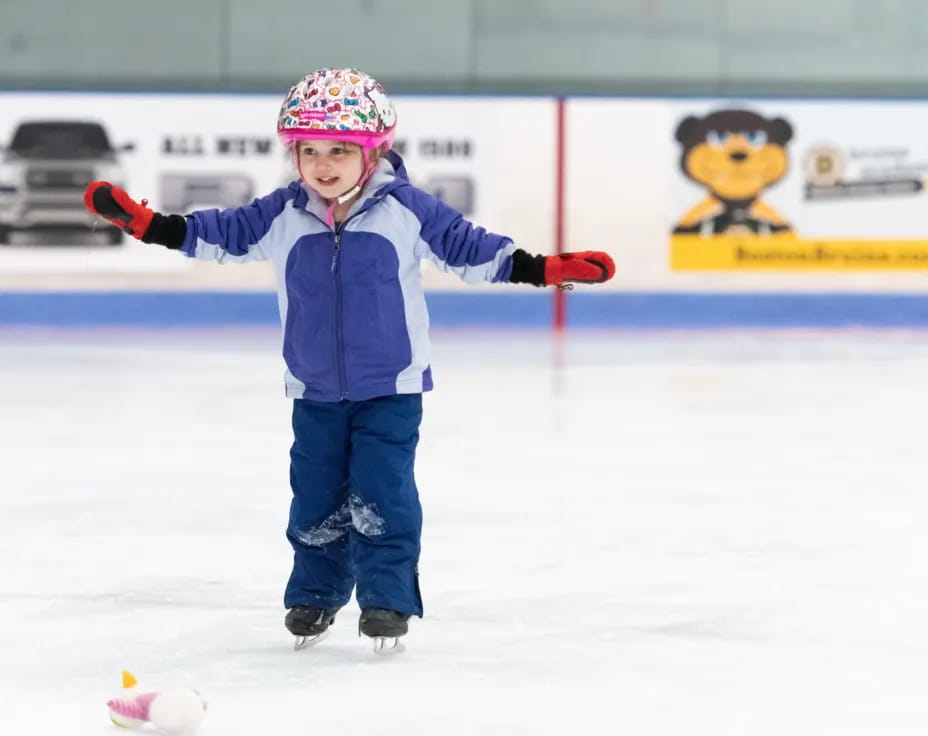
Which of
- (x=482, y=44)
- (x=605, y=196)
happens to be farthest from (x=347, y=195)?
(x=482, y=44)

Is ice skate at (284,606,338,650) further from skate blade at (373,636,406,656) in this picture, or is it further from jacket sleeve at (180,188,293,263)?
jacket sleeve at (180,188,293,263)

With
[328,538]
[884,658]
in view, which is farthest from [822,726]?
[328,538]

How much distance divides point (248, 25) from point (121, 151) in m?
1.32

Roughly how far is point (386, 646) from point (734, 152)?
27.2 ft

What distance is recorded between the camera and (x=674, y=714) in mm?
2479

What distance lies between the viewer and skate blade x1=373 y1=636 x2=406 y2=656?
2.86m

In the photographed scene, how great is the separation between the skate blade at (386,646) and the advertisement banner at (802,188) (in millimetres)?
7936

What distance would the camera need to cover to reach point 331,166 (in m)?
2.83

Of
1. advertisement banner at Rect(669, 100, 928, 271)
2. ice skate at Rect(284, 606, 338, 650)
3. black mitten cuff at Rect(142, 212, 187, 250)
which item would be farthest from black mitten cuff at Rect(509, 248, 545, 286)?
advertisement banner at Rect(669, 100, 928, 271)

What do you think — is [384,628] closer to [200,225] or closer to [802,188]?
[200,225]

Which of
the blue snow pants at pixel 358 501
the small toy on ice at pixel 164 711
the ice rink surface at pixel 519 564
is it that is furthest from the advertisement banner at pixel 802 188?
the small toy on ice at pixel 164 711

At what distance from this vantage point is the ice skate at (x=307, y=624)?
2910mm

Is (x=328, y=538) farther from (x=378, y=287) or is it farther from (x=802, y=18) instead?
(x=802, y=18)

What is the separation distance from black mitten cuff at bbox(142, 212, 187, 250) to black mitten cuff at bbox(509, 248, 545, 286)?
548mm
